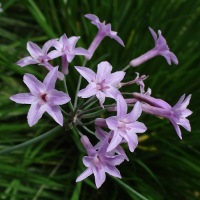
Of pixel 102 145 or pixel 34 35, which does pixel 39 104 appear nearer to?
pixel 102 145

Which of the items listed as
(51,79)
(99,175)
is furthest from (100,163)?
(51,79)

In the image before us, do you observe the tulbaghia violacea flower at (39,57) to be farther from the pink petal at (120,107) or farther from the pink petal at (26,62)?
the pink petal at (120,107)

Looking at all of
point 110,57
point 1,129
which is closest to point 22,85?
point 1,129

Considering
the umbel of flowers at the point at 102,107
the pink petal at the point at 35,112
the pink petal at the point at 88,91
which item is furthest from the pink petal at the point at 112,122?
the pink petal at the point at 35,112

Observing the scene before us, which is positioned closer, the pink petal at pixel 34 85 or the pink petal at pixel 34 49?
the pink petal at pixel 34 85

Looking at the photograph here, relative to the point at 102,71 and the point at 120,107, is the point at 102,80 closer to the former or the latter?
the point at 102,71
